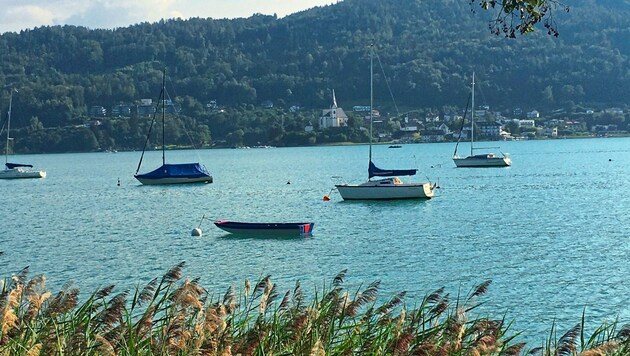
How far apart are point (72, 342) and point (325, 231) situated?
3278cm

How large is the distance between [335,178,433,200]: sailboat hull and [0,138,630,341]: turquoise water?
567mm

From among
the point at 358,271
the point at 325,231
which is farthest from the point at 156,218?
the point at 358,271

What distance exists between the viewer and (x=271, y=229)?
123ft

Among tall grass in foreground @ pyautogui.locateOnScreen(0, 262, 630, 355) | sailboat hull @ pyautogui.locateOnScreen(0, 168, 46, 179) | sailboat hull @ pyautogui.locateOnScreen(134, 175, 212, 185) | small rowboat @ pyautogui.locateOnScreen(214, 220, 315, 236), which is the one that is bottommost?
sailboat hull @ pyautogui.locateOnScreen(0, 168, 46, 179)

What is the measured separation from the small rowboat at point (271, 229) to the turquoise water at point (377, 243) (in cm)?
64

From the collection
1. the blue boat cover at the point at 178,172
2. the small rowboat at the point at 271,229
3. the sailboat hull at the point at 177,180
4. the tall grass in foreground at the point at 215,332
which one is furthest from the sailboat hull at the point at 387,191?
the tall grass in foreground at the point at 215,332

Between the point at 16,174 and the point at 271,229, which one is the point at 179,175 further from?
the point at 271,229

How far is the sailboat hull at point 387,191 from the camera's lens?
54.2 metres

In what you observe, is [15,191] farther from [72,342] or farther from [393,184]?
[72,342]

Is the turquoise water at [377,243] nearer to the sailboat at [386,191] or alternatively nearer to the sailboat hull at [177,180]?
the sailboat at [386,191]

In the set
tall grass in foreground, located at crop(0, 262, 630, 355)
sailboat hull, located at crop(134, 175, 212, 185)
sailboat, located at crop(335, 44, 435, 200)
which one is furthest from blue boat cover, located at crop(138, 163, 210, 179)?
tall grass in foreground, located at crop(0, 262, 630, 355)

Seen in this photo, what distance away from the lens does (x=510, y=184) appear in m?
74.6

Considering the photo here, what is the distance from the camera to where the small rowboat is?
37.3m

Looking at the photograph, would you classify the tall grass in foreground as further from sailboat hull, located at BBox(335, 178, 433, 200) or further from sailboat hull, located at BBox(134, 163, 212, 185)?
sailboat hull, located at BBox(134, 163, 212, 185)
